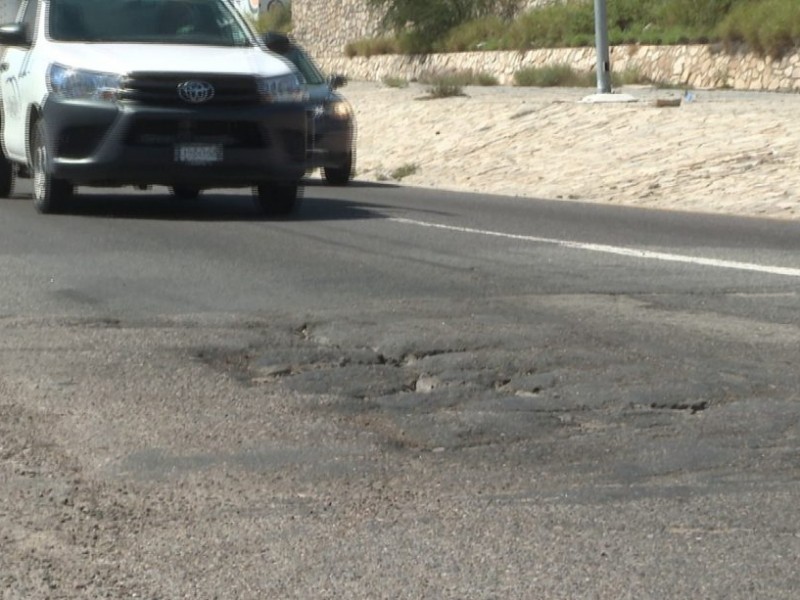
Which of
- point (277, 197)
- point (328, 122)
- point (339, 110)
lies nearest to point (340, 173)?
point (339, 110)

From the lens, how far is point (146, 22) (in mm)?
15266

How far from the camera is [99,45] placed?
1484 cm

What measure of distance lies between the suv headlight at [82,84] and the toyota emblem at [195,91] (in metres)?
0.49

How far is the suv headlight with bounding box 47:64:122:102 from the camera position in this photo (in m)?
14.2

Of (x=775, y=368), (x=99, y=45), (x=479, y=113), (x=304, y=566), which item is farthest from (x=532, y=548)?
(x=479, y=113)

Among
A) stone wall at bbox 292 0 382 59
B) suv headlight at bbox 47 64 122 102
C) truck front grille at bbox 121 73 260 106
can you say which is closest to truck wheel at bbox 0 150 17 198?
suv headlight at bbox 47 64 122 102

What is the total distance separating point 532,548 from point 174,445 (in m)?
1.72

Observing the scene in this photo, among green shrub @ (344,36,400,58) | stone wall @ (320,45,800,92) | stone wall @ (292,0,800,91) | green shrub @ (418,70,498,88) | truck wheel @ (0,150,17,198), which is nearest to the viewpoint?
truck wheel @ (0,150,17,198)

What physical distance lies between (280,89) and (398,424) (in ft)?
27.2

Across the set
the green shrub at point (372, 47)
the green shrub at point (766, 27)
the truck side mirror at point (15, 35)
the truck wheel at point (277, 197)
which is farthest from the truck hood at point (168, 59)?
Answer: the green shrub at point (372, 47)

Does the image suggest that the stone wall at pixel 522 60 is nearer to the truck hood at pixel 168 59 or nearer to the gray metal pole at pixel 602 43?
the gray metal pole at pixel 602 43

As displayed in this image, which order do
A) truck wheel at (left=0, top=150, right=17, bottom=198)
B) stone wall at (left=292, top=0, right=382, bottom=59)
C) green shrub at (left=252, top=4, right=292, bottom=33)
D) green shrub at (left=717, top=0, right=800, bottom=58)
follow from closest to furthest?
truck wheel at (left=0, top=150, right=17, bottom=198) → green shrub at (left=717, top=0, right=800, bottom=58) → stone wall at (left=292, top=0, right=382, bottom=59) → green shrub at (left=252, top=4, right=292, bottom=33)

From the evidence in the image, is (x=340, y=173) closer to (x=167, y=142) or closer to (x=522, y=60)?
(x=167, y=142)

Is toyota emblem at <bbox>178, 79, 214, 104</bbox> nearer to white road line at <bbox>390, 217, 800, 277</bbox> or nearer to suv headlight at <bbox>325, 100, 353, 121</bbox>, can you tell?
white road line at <bbox>390, 217, 800, 277</bbox>
